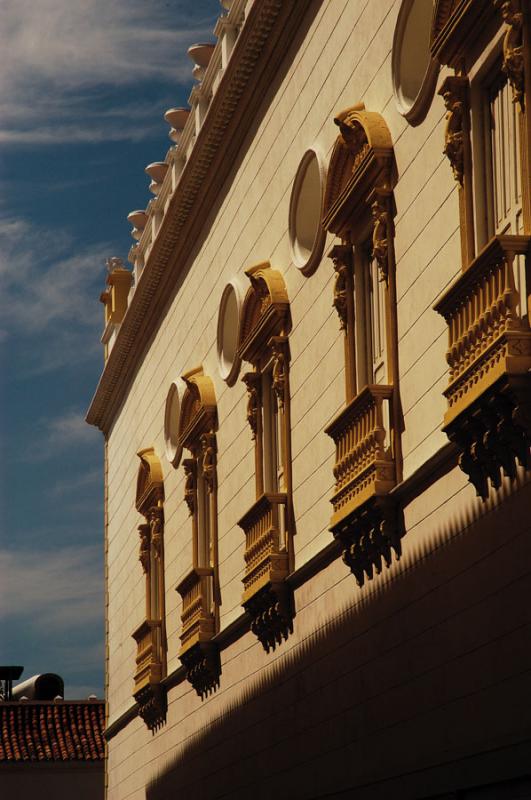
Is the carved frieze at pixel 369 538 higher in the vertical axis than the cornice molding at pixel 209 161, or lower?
lower

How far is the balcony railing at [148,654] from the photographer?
73.3 feet

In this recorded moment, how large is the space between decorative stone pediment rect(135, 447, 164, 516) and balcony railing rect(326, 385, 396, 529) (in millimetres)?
9785

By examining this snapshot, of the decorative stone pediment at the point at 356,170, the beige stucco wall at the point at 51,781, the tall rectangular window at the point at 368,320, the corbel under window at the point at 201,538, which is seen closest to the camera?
the decorative stone pediment at the point at 356,170

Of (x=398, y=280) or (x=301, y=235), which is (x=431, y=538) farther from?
(x=301, y=235)

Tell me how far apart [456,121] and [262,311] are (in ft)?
18.4

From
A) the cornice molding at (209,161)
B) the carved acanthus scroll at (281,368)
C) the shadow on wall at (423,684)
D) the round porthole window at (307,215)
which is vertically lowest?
the shadow on wall at (423,684)

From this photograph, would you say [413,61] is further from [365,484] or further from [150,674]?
[150,674]

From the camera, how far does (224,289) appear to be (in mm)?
18594

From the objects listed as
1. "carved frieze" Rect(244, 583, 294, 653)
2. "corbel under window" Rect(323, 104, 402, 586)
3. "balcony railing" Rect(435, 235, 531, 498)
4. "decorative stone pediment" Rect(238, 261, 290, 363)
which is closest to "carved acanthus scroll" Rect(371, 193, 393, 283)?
"corbel under window" Rect(323, 104, 402, 586)

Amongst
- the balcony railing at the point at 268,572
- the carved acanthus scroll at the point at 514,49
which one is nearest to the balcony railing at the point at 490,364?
the carved acanthus scroll at the point at 514,49

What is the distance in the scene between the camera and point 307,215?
603 inches

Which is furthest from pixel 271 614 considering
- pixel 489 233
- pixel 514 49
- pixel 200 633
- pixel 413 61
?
pixel 514 49

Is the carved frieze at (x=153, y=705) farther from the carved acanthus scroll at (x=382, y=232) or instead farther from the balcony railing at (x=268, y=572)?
the carved acanthus scroll at (x=382, y=232)

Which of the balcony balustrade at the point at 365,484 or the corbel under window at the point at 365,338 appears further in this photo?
the corbel under window at the point at 365,338
